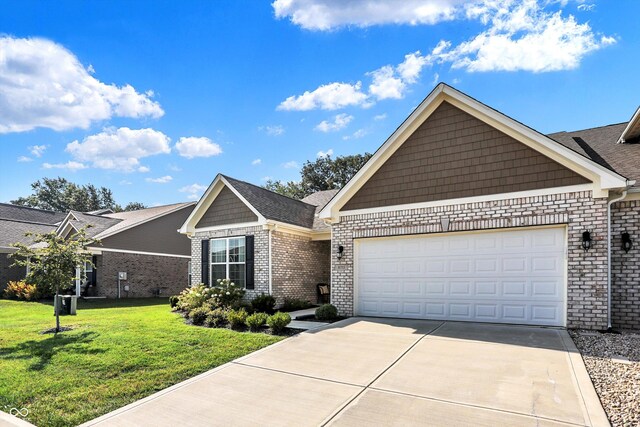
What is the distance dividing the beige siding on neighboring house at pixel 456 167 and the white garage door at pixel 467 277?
1.14 meters

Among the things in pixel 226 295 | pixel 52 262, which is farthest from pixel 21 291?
pixel 226 295

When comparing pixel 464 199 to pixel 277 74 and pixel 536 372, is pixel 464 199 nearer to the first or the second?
pixel 536 372

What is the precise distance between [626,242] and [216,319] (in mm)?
9881

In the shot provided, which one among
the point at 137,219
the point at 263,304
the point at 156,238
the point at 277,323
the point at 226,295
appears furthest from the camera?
the point at 137,219

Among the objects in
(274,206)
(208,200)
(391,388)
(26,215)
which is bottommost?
(391,388)

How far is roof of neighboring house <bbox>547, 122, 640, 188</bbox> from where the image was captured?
27.6 feet

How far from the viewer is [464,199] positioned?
8.87 meters

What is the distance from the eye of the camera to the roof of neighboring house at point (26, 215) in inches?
1130

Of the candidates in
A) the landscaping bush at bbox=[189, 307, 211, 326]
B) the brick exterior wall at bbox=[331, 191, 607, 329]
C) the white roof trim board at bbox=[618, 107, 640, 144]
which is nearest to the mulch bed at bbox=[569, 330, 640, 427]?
the brick exterior wall at bbox=[331, 191, 607, 329]

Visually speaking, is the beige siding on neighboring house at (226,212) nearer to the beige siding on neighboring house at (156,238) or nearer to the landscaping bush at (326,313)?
the landscaping bush at (326,313)

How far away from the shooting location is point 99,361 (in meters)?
6.01

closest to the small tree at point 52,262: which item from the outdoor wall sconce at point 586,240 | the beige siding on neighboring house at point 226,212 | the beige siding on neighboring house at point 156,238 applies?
the beige siding on neighboring house at point 226,212

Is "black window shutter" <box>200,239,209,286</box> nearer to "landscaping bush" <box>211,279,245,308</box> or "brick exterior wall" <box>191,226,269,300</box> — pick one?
"brick exterior wall" <box>191,226,269,300</box>

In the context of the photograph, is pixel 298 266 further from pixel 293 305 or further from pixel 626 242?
pixel 626 242
